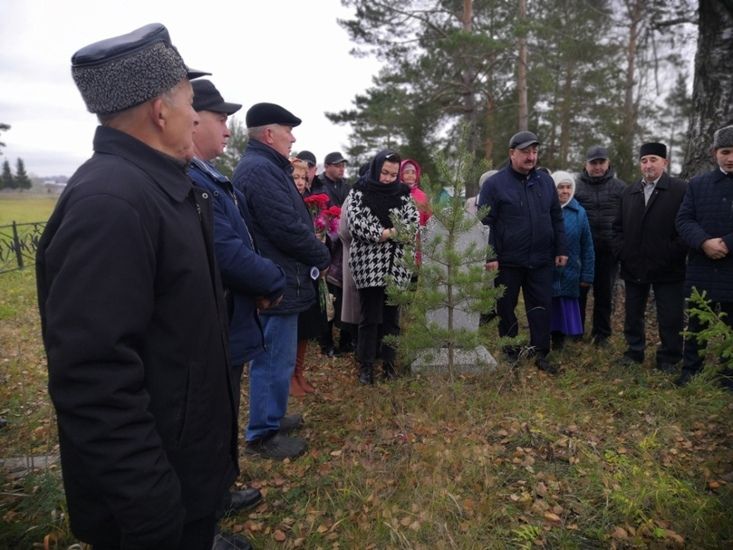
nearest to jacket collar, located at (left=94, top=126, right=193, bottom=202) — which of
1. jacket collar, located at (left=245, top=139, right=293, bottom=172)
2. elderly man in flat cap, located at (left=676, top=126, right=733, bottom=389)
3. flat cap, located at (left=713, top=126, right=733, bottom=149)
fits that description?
jacket collar, located at (left=245, top=139, right=293, bottom=172)

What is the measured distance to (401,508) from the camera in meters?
2.69

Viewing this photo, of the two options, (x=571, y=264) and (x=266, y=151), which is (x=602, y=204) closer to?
(x=571, y=264)

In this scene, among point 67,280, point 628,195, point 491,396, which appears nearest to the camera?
point 67,280

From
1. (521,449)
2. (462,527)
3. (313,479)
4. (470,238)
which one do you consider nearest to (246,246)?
(313,479)

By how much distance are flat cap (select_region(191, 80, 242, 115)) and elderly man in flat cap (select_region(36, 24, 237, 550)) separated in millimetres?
1035

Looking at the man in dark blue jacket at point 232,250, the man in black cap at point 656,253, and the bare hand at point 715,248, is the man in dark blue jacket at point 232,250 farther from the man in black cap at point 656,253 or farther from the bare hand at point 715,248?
the man in black cap at point 656,253

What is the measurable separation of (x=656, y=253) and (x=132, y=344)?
4.69 m

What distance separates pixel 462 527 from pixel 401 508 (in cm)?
36

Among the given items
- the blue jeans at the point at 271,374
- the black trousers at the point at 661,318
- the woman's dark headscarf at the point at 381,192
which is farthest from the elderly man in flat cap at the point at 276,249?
the black trousers at the point at 661,318

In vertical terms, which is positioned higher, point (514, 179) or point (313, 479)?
point (514, 179)

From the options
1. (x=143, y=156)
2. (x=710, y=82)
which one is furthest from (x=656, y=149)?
(x=143, y=156)

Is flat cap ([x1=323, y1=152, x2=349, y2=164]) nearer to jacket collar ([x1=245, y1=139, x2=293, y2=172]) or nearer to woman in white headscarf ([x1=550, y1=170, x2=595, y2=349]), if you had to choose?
woman in white headscarf ([x1=550, y1=170, x2=595, y2=349])

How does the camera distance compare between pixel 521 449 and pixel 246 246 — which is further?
pixel 521 449

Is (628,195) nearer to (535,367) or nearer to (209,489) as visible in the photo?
(535,367)
